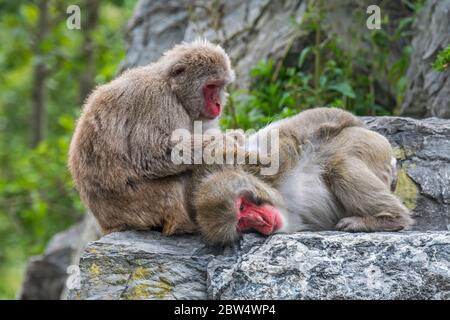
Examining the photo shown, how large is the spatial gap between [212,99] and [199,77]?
17cm

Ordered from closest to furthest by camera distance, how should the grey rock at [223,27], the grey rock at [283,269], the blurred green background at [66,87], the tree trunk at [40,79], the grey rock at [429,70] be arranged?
the grey rock at [283,269] → the grey rock at [429,70] → the blurred green background at [66,87] → the grey rock at [223,27] → the tree trunk at [40,79]

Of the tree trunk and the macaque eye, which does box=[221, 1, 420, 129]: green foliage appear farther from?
the tree trunk

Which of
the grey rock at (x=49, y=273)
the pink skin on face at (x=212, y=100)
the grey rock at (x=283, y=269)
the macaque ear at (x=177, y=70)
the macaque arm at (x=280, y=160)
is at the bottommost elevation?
the grey rock at (x=49, y=273)

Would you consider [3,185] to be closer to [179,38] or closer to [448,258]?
[179,38]

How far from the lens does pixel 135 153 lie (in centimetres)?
509

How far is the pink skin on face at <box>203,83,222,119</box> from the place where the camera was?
5.55m

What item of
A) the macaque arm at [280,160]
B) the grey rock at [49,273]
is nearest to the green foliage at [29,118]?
the grey rock at [49,273]

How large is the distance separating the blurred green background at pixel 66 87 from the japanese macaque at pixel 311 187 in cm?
87

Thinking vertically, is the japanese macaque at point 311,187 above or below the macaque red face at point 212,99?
below

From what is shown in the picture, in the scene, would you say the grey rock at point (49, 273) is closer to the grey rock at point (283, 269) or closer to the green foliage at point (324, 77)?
the green foliage at point (324, 77)

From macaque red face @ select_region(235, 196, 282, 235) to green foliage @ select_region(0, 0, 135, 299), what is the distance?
5.85 metres

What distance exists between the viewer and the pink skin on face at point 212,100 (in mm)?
5547

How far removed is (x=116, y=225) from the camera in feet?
16.8

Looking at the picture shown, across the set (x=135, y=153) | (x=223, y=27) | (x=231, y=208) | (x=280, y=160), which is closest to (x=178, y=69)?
(x=135, y=153)
